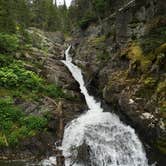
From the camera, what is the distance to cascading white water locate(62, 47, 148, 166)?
19.5 metres

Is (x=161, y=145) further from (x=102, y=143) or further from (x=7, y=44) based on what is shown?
(x=7, y=44)

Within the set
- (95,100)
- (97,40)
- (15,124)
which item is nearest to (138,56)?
(95,100)

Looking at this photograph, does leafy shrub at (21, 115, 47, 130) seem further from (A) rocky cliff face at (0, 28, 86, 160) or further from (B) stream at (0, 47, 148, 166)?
(B) stream at (0, 47, 148, 166)

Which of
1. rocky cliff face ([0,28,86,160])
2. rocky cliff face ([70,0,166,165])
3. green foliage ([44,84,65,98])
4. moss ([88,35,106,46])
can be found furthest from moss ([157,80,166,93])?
moss ([88,35,106,46])

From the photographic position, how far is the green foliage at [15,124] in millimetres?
20938

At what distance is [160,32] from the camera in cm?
2420

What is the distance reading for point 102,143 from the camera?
66.9 feet

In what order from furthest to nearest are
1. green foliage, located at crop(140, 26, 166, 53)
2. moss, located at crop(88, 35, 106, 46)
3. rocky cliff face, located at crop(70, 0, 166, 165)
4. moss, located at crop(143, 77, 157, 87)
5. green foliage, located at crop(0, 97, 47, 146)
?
1. moss, located at crop(88, 35, 106, 46)
2. green foliage, located at crop(140, 26, 166, 53)
3. moss, located at crop(143, 77, 157, 87)
4. green foliage, located at crop(0, 97, 47, 146)
5. rocky cliff face, located at crop(70, 0, 166, 165)

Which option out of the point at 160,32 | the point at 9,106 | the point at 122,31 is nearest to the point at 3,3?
the point at 122,31

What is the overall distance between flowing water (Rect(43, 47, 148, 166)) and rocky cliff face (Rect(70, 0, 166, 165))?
34.3 inches

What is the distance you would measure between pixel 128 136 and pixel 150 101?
8.26 ft

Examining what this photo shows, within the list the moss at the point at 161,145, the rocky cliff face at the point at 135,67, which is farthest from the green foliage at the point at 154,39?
the moss at the point at 161,145

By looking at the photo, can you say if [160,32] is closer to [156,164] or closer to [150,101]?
[150,101]

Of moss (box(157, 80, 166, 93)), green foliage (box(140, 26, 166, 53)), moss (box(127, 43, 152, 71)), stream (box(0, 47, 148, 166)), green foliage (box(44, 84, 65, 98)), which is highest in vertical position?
green foliage (box(140, 26, 166, 53))
